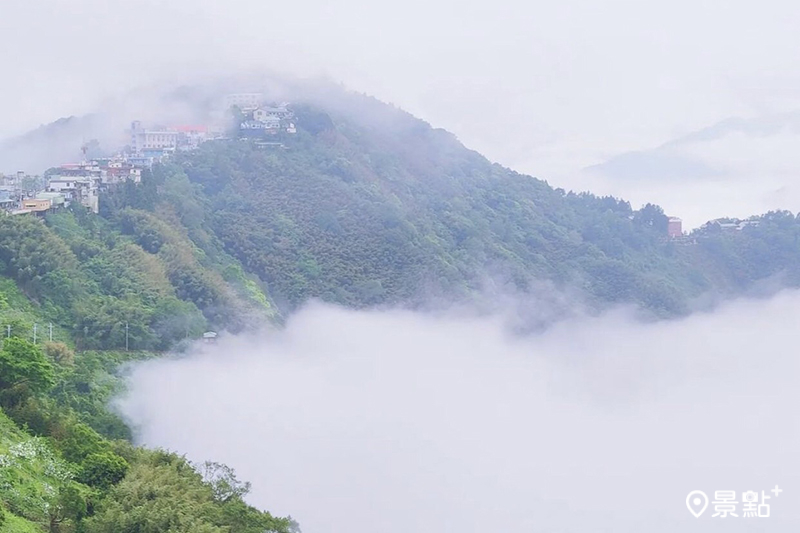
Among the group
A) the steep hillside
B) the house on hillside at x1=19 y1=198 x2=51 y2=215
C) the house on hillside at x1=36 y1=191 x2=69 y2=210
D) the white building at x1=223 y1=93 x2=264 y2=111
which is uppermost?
the white building at x1=223 y1=93 x2=264 y2=111

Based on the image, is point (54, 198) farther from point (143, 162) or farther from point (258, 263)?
point (143, 162)

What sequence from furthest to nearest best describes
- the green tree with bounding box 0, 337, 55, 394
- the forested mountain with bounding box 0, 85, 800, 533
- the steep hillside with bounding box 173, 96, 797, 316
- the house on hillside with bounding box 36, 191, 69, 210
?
1. the steep hillside with bounding box 173, 96, 797, 316
2. the house on hillside with bounding box 36, 191, 69, 210
3. the green tree with bounding box 0, 337, 55, 394
4. the forested mountain with bounding box 0, 85, 800, 533

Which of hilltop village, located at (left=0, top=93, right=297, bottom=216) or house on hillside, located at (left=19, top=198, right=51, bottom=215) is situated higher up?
hilltop village, located at (left=0, top=93, right=297, bottom=216)

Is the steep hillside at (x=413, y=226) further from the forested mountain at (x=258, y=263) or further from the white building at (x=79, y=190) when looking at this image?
the white building at (x=79, y=190)

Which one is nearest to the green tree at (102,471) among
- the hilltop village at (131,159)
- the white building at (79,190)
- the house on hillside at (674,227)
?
the hilltop village at (131,159)

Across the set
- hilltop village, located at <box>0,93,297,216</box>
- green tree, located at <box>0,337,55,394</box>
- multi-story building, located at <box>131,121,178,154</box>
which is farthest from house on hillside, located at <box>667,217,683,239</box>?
green tree, located at <box>0,337,55,394</box>

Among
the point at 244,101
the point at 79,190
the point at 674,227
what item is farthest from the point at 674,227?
the point at 79,190

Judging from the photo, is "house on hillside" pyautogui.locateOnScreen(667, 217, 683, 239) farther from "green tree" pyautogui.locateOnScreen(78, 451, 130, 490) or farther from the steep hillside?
"green tree" pyautogui.locateOnScreen(78, 451, 130, 490)

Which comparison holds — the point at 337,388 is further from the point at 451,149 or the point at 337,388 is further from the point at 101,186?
the point at 451,149
